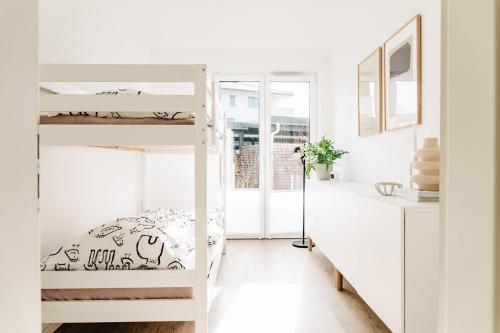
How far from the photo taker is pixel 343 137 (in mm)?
3727

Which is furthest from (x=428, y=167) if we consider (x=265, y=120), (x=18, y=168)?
(x=265, y=120)

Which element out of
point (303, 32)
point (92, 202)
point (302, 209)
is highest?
point (303, 32)

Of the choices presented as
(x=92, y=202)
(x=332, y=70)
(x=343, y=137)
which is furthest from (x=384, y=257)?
(x=332, y=70)

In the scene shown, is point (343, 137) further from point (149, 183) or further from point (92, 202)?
point (92, 202)

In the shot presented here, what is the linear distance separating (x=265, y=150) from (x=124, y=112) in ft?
9.06

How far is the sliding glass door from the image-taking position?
13.6 feet

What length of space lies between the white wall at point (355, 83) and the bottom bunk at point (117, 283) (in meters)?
1.54

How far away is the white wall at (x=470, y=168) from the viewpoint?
1.37ft

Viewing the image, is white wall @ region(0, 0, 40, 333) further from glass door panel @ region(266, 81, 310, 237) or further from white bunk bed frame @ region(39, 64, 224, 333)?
glass door panel @ region(266, 81, 310, 237)

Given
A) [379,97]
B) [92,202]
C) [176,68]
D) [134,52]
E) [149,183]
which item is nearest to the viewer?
[176,68]

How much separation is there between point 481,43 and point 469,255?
27 cm

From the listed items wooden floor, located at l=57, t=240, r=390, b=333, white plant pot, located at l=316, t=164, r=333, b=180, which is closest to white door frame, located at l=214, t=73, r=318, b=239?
white plant pot, located at l=316, t=164, r=333, b=180

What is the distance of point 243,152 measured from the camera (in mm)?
4168

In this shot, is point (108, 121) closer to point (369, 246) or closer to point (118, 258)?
point (118, 258)
